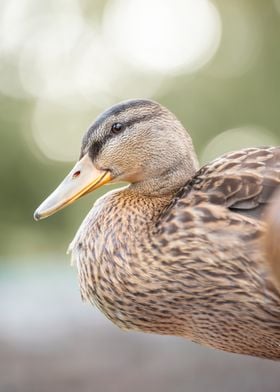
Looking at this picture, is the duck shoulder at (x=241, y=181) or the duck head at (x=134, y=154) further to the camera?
the duck head at (x=134, y=154)

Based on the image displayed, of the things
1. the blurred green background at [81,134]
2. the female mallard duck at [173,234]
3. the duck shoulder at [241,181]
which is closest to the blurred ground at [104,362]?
the blurred green background at [81,134]

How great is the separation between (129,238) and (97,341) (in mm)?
3217

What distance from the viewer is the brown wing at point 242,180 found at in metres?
2.07

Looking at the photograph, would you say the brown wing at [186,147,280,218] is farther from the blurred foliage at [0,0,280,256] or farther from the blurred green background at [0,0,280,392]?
the blurred foliage at [0,0,280,256]

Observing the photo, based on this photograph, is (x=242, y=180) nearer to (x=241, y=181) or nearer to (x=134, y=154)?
(x=241, y=181)

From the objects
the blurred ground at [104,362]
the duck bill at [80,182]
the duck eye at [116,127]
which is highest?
the duck eye at [116,127]

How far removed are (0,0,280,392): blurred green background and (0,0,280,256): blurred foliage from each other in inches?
0.7

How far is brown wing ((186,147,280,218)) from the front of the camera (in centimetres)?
207

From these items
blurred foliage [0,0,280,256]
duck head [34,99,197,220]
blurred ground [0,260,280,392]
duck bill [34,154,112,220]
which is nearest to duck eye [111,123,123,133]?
duck head [34,99,197,220]

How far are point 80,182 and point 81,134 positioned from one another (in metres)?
9.80

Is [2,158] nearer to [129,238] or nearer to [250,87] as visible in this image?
[250,87]

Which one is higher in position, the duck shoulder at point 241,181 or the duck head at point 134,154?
the duck head at point 134,154

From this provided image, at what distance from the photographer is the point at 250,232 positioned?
203cm

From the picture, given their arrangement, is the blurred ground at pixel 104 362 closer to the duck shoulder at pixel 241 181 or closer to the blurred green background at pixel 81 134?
the blurred green background at pixel 81 134
